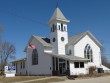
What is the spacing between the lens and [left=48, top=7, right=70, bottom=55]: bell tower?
44344mm

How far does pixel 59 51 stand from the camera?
1730 inches

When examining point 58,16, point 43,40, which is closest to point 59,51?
point 43,40

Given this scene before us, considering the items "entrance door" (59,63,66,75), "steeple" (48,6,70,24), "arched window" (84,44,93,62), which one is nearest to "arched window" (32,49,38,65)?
"entrance door" (59,63,66,75)

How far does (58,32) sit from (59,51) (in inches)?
159

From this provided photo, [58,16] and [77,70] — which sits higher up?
[58,16]

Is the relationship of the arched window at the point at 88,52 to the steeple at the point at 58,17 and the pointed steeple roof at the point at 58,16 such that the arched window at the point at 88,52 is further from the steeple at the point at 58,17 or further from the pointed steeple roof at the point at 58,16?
the pointed steeple roof at the point at 58,16

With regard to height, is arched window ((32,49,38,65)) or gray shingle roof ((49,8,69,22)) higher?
gray shingle roof ((49,8,69,22))

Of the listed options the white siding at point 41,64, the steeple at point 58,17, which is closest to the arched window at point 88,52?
the steeple at point 58,17

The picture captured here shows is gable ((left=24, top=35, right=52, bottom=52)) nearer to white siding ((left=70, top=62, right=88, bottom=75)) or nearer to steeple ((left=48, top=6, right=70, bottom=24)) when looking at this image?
steeple ((left=48, top=6, right=70, bottom=24))

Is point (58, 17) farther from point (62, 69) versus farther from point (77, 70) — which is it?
point (77, 70)

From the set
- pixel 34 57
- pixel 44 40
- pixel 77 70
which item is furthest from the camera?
pixel 34 57

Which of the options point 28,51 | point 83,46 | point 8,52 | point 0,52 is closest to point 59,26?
point 83,46

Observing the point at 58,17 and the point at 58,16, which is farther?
the point at 58,16

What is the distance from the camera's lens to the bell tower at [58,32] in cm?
4434
